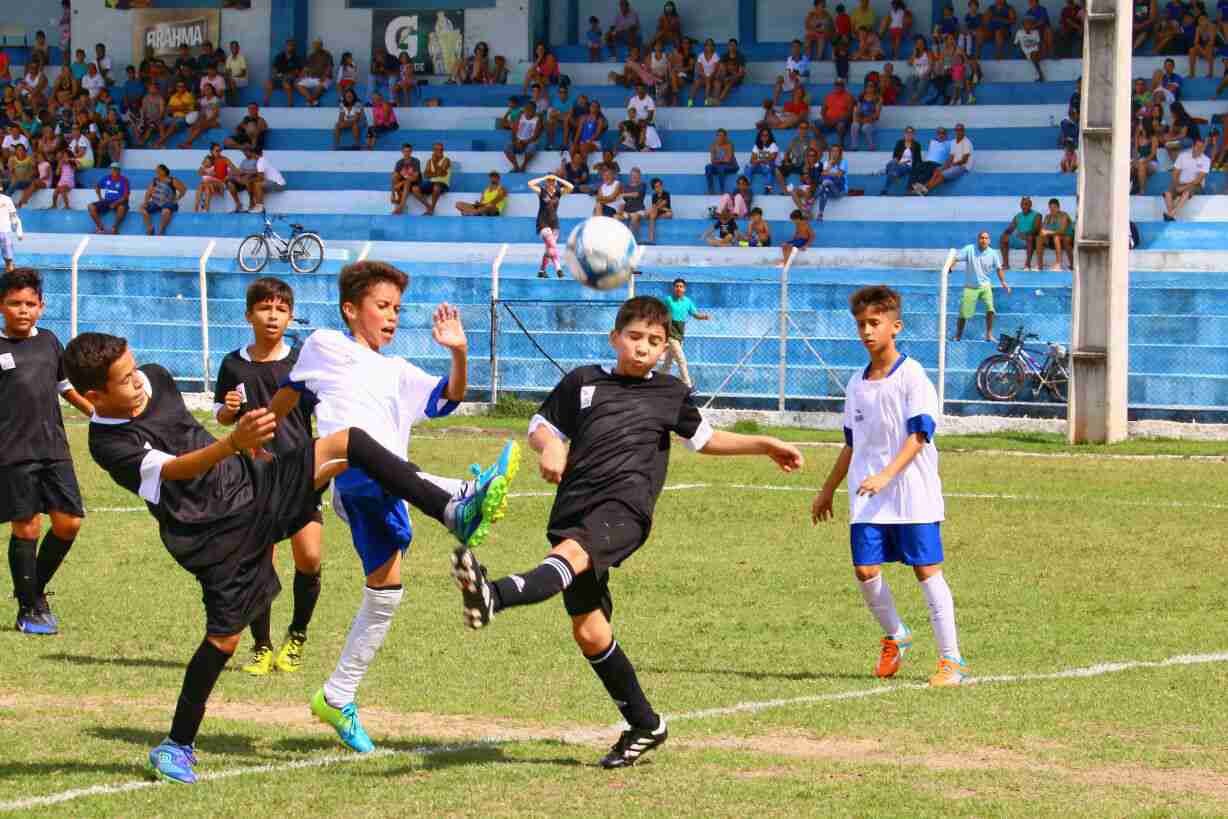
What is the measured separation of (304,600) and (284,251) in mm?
23715

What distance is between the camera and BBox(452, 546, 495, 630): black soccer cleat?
→ 6281 mm

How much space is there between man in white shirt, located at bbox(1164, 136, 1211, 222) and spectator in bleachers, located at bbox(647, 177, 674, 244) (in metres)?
8.76

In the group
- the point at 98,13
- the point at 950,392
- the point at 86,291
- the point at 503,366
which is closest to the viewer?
the point at 950,392

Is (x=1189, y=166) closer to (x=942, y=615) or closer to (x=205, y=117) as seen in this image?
(x=205, y=117)

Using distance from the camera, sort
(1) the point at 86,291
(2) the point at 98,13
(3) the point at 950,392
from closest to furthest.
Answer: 1. (3) the point at 950,392
2. (1) the point at 86,291
3. (2) the point at 98,13

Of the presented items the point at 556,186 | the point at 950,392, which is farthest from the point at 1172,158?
the point at 556,186

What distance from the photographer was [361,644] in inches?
294

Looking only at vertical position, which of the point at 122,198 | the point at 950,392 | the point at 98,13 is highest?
the point at 98,13

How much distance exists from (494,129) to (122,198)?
7576 mm

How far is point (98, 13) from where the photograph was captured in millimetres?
44781

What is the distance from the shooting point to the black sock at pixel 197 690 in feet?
22.2

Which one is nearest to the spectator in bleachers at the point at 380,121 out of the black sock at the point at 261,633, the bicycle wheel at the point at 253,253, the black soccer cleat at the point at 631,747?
the bicycle wheel at the point at 253,253

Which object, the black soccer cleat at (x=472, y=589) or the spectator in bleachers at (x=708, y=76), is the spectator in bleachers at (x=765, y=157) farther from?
the black soccer cleat at (x=472, y=589)

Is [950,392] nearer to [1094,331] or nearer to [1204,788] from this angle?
[1094,331]
